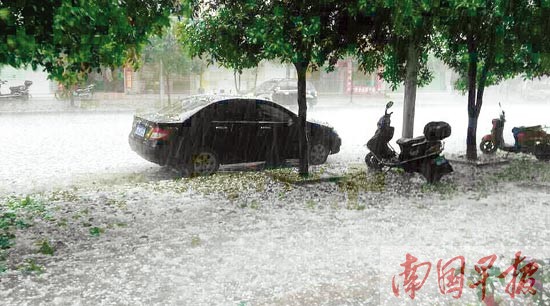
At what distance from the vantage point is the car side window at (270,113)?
1004 centimetres

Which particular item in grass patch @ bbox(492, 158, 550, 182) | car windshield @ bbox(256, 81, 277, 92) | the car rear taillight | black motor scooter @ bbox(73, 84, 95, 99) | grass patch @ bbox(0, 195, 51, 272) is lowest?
grass patch @ bbox(0, 195, 51, 272)

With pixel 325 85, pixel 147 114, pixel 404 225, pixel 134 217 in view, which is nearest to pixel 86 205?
pixel 134 217

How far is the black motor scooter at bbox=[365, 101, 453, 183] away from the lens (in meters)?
8.97

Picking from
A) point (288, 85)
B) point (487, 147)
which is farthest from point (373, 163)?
Result: point (288, 85)

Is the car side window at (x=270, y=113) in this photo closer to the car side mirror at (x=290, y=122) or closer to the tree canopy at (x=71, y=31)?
the car side mirror at (x=290, y=122)

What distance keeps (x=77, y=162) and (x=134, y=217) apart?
5.26 metres

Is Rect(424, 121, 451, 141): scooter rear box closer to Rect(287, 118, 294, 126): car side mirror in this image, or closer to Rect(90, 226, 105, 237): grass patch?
Rect(287, 118, 294, 126): car side mirror

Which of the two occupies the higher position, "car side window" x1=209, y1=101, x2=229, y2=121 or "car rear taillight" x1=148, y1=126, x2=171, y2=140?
"car side window" x1=209, y1=101, x2=229, y2=121

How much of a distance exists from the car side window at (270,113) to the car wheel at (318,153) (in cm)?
117

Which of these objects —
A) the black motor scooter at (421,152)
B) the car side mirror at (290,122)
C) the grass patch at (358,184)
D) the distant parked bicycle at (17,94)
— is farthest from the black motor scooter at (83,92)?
the black motor scooter at (421,152)

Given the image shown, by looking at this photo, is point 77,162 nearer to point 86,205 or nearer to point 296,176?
→ point 86,205

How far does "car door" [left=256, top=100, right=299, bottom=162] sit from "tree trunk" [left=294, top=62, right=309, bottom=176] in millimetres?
955

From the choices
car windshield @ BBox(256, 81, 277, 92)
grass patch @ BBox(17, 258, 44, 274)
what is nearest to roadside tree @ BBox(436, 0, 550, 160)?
grass patch @ BBox(17, 258, 44, 274)

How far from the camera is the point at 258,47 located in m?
9.04
